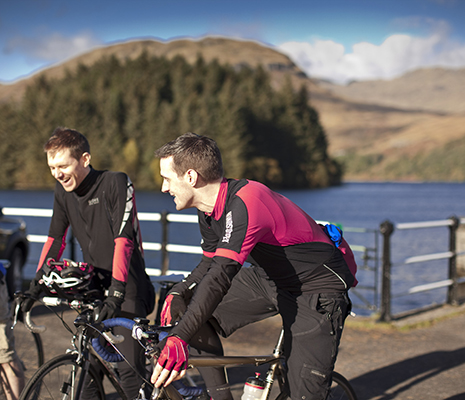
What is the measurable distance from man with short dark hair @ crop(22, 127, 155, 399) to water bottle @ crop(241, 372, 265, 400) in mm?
665

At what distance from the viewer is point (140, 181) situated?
87.8 metres

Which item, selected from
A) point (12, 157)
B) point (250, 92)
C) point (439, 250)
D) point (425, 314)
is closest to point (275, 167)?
point (250, 92)

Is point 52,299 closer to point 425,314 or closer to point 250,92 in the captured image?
point 425,314

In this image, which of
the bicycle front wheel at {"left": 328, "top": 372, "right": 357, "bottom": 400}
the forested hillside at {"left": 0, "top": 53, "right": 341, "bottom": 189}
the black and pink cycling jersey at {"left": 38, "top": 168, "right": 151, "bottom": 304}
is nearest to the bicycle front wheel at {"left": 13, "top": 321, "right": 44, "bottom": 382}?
the black and pink cycling jersey at {"left": 38, "top": 168, "right": 151, "bottom": 304}

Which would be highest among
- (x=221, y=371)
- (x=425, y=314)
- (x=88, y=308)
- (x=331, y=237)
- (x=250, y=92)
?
(x=250, y=92)

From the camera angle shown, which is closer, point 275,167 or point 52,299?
point 52,299

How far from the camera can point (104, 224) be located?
3.48 m

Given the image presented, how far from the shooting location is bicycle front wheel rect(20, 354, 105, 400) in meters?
2.77

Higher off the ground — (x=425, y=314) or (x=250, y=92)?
(x=250, y=92)

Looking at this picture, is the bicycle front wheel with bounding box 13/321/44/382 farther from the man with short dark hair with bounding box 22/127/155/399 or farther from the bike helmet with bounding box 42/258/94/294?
the bike helmet with bounding box 42/258/94/294

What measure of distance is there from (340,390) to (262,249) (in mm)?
1120

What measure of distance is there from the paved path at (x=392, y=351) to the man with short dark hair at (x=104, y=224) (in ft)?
3.41

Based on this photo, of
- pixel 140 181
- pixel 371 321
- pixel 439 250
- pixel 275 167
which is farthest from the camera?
pixel 275 167

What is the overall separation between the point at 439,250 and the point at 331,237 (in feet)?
84.4
